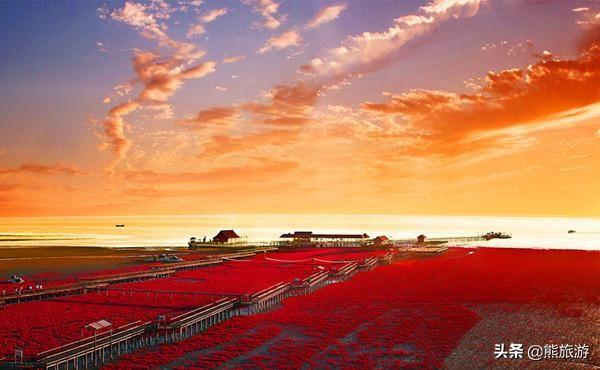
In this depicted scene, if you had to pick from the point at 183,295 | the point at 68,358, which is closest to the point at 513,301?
the point at 183,295

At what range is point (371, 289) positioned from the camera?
57.1 metres

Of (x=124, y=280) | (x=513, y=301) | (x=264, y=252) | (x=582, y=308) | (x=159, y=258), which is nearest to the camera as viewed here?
(x=582, y=308)

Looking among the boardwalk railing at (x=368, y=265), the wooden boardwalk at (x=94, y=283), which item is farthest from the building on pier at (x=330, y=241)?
the wooden boardwalk at (x=94, y=283)

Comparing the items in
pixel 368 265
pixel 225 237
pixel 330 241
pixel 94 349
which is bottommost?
pixel 94 349

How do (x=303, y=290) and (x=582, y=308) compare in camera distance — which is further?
(x=303, y=290)

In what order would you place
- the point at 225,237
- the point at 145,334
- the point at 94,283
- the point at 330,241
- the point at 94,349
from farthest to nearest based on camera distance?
the point at 330,241
the point at 225,237
the point at 94,283
the point at 145,334
the point at 94,349

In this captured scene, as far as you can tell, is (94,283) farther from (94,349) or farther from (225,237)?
(225,237)

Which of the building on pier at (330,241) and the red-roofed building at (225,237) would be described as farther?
the building on pier at (330,241)

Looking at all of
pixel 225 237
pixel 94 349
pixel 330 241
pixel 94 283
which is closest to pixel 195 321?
pixel 94 349

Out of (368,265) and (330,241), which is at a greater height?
(330,241)

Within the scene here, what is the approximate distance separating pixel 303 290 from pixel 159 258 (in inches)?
1713

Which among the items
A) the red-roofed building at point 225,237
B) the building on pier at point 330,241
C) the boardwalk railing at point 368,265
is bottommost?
the boardwalk railing at point 368,265

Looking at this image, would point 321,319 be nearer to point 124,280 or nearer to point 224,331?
point 224,331

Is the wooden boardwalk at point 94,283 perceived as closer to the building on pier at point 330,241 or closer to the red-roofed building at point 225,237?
the red-roofed building at point 225,237
